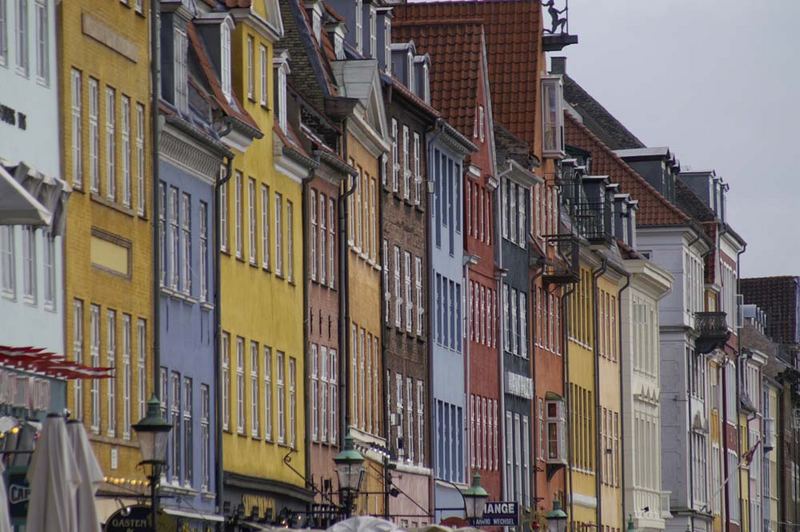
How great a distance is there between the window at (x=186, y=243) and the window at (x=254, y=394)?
4.08 metres

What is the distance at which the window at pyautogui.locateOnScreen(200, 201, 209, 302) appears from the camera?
4484cm

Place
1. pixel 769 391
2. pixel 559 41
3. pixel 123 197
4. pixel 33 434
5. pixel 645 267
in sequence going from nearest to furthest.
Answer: pixel 33 434 < pixel 123 197 < pixel 559 41 < pixel 645 267 < pixel 769 391

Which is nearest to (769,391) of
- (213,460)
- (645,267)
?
(645,267)

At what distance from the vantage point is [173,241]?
142ft

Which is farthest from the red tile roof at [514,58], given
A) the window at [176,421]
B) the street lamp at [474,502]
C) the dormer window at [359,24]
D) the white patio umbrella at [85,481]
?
the white patio umbrella at [85,481]

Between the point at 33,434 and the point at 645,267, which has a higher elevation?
the point at 645,267

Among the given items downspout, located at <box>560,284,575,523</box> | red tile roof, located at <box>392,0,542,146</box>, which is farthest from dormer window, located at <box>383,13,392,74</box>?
downspout, located at <box>560,284,575,523</box>

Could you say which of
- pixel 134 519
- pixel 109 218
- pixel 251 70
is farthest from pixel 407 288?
pixel 134 519

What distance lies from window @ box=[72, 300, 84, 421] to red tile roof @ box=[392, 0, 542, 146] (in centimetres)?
3885

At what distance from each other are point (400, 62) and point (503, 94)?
14041 mm

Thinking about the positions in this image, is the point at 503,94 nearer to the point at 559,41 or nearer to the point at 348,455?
the point at 559,41

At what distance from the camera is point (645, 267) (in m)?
91.0

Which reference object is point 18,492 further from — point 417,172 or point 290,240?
point 417,172

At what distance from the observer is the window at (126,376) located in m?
40.3
